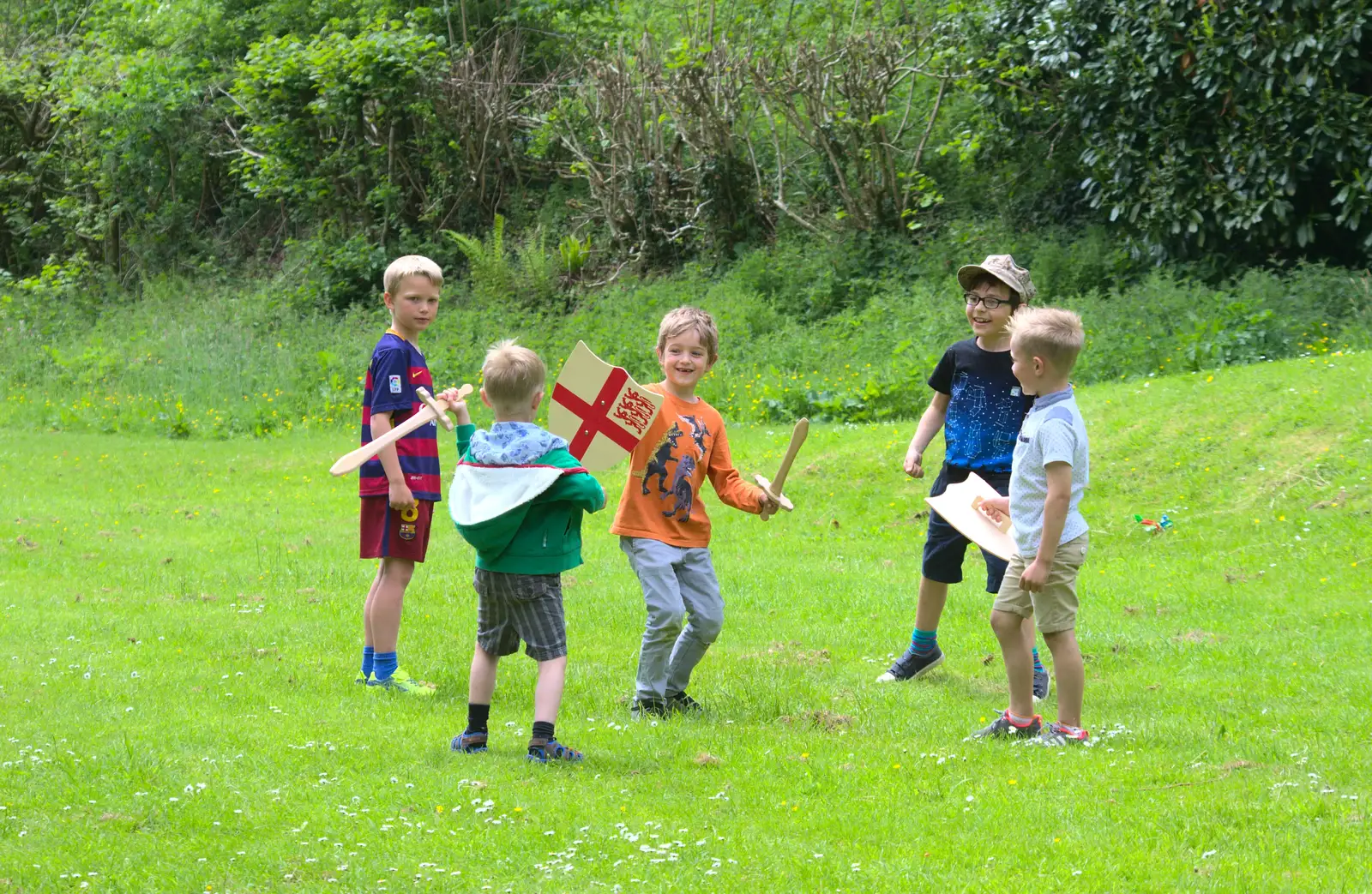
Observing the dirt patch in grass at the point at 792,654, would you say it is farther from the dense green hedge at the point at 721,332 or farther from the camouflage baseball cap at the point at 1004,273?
the dense green hedge at the point at 721,332

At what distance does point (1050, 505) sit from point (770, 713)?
1647 mm

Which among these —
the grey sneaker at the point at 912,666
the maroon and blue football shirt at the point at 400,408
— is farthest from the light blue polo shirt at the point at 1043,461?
the maroon and blue football shirt at the point at 400,408

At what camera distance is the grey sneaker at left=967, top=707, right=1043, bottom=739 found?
534 cm

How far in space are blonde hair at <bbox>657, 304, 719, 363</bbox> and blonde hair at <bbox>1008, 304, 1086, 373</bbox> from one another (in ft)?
4.21

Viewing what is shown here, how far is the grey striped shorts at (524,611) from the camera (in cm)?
512

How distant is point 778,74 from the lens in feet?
63.6

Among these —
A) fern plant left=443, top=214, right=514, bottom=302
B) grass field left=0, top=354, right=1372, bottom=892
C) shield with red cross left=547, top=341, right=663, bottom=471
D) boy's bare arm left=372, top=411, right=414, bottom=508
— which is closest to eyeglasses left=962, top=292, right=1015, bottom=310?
shield with red cross left=547, top=341, right=663, bottom=471

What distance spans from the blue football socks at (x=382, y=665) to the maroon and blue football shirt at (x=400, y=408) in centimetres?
76

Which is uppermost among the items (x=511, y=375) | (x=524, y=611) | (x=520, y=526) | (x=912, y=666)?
(x=511, y=375)

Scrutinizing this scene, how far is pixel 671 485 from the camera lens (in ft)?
18.5

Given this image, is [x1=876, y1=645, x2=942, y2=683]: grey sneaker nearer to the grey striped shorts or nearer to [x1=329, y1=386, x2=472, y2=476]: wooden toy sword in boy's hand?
the grey striped shorts

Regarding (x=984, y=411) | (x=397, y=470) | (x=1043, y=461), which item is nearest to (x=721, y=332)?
(x=984, y=411)

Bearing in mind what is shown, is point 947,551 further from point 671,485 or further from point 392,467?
point 392,467

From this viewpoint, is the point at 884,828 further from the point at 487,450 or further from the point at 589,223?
the point at 589,223
